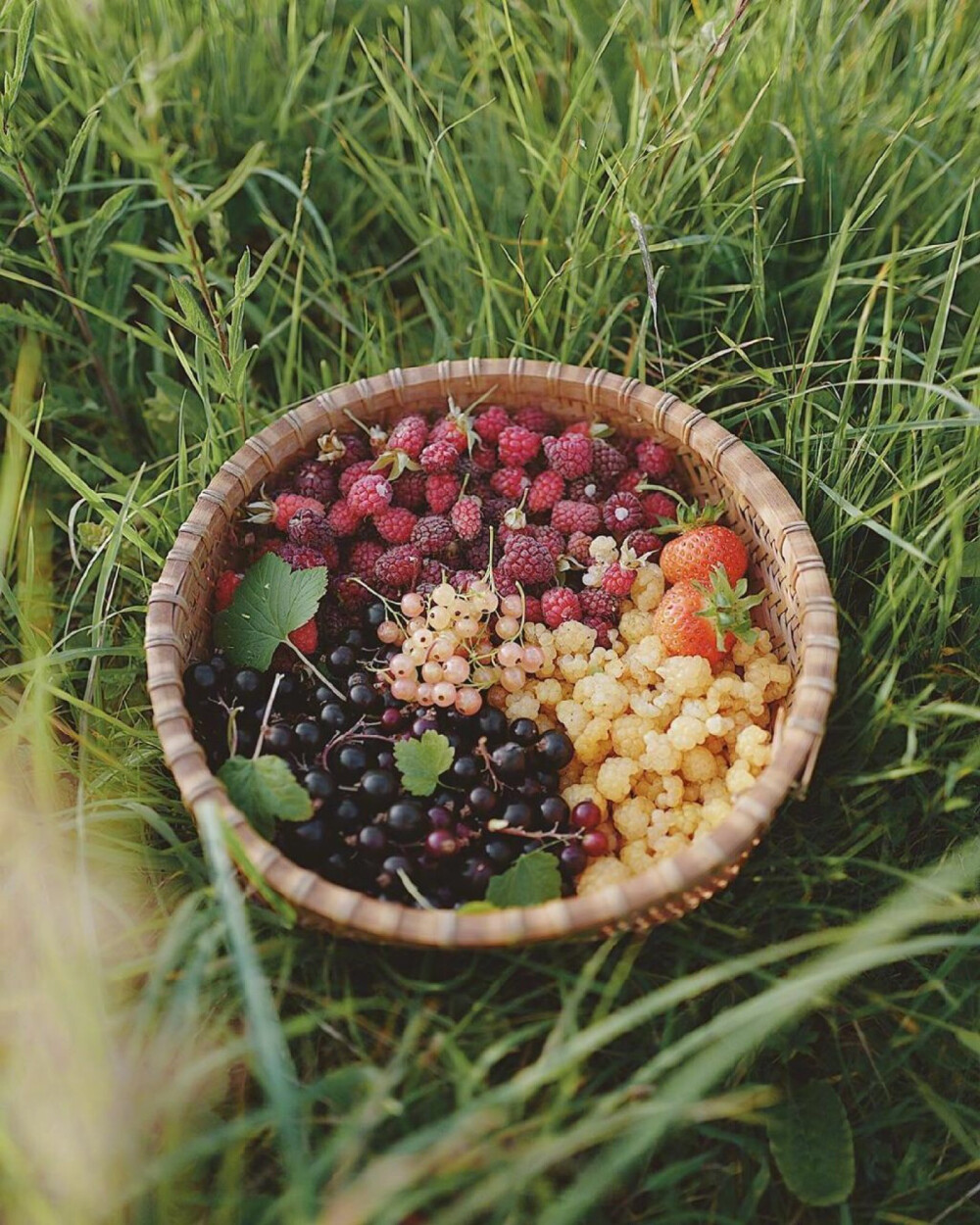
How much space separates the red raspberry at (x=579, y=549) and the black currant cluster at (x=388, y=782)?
0.34 metres

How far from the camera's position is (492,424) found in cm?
201

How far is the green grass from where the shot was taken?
49.8 inches

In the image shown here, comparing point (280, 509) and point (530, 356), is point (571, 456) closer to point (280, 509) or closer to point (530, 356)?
point (530, 356)

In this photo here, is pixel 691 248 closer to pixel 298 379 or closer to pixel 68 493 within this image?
pixel 298 379

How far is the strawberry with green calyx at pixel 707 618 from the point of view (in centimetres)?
172

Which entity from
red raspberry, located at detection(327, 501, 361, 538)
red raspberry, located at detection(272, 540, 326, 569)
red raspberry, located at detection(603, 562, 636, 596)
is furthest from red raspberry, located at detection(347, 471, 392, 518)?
red raspberry, located at detection(603, 562, 636, 596)

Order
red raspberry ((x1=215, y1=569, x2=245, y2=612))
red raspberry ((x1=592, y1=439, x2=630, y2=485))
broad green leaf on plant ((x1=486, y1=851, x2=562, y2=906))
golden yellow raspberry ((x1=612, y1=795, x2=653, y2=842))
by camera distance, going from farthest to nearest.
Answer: red raspberry ((x1=592, y1=439, x2=630, y2=485)) < red raspberry ((x1=215, y1=569, x2=245, y2=612)) < golden yellow raspberry ((x1=612, y1=795, x2=653, y2=842)) < broad green leaf on plant ((x1=486, y1=851, x2=562, y2=906))

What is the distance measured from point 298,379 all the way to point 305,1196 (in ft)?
5.33

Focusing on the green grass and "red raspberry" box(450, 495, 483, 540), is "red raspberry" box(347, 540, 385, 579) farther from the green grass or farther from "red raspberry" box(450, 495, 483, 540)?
the green grass

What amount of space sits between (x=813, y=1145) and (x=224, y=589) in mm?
1312

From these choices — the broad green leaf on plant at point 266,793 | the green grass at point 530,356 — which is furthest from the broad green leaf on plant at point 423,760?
the green grass at point 530,356

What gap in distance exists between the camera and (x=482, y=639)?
1.82m

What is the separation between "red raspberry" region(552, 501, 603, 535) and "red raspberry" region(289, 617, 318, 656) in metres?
0.49

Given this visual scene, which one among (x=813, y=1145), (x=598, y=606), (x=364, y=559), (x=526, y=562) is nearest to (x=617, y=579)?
(x=598, y=606)
